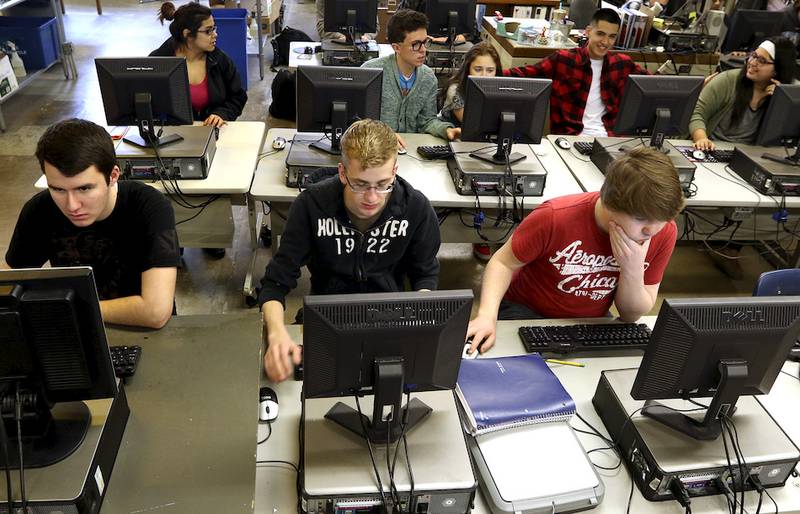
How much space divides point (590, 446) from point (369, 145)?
899mm

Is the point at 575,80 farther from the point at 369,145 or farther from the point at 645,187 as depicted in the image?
the point at 369,145

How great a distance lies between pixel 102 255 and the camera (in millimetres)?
1710

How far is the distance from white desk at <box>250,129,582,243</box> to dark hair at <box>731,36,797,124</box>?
42.7 inches

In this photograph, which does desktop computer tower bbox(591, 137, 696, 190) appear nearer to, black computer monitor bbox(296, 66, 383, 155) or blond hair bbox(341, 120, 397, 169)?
black computer monitor bbox(296, 66, 383, 155)

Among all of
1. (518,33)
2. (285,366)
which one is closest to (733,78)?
(518,33)

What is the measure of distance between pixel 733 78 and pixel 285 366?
9.75 feet

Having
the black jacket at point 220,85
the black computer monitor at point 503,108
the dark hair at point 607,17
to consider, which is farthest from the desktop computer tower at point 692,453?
the black jacket at point 220,85

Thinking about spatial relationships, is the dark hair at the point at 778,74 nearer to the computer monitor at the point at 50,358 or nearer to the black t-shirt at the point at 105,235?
the black t-shirt at the point at 105,235

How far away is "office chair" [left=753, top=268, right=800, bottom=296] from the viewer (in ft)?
6.31

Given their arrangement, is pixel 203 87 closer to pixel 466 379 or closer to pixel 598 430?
pixel 466 379

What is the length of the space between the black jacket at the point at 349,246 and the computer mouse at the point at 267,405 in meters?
0.31

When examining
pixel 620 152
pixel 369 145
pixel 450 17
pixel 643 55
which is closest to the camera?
pixel 369 145

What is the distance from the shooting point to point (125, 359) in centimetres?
143

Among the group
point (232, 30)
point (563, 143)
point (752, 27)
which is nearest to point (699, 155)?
point (563, 143)
